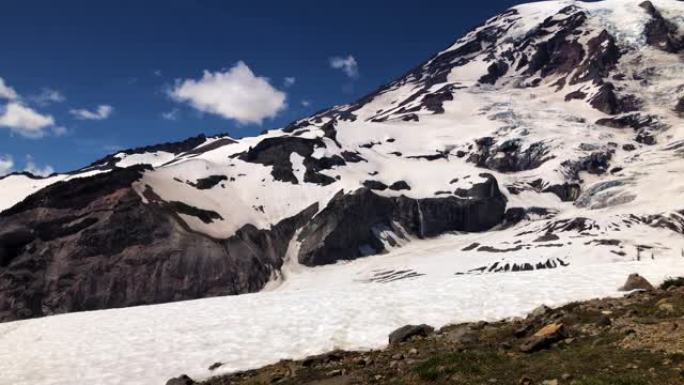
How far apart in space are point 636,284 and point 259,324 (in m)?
17.2

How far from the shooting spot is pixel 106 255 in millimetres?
161500

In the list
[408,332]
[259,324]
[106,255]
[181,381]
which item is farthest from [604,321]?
[106,255]

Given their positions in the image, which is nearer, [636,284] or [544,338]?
[544,338]

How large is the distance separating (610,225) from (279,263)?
104698 millimetres

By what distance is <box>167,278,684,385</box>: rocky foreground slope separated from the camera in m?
15.6

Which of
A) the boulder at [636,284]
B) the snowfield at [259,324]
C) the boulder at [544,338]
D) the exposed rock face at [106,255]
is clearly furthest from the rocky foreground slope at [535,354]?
the exposed rock face at [106,255]

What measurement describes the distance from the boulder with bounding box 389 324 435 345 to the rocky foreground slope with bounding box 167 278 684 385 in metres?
0.04

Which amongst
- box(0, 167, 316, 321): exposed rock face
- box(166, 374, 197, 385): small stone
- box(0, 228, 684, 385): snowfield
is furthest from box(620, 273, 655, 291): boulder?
box(0, 167, 316, 321): exposed rock face

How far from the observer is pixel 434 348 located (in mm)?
21219

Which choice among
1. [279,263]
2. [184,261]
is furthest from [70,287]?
[279,263]

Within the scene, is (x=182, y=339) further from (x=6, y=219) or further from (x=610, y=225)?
(x=610, y=225)

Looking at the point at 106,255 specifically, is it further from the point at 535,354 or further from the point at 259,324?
the point at 535,354

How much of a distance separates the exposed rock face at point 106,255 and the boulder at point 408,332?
137304 millimetres

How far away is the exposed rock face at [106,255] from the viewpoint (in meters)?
150
